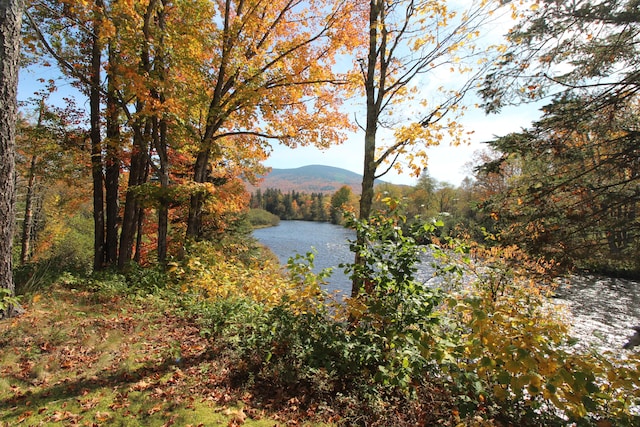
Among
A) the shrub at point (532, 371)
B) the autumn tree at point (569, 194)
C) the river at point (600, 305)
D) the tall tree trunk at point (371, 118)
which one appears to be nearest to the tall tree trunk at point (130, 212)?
the river at point (600, 305)

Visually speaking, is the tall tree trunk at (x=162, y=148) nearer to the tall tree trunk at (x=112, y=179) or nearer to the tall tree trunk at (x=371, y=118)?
the tall tree trunk at (x=112, y=179)

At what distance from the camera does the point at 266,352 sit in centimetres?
414

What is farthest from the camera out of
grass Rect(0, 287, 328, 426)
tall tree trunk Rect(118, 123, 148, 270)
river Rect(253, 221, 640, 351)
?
river Rect(253, 221, 640, 351)

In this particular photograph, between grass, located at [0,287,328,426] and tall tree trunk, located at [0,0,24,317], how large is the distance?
917 mm

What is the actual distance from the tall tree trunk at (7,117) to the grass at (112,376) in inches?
36.1

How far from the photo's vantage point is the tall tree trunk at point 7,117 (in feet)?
12.4

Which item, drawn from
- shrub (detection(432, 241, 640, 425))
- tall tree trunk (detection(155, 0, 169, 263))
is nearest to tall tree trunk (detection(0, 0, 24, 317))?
tall tree trunk (detection(155, 0, 169, 263))

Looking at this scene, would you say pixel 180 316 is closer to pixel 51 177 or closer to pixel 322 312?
pixel 322 312

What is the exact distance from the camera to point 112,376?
11.7 feet

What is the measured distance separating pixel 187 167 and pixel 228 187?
80.5 inches

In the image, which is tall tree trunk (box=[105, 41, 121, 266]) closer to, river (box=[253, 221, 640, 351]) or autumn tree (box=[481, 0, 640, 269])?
river (box=[253, 221, 640, 351])

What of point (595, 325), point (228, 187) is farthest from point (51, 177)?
point (595, 325)

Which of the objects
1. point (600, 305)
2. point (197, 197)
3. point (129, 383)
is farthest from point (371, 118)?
point (600, 305)

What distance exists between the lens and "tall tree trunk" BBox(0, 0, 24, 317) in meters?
3.78
